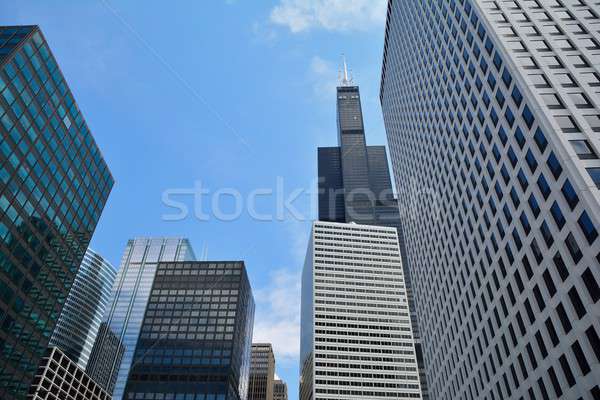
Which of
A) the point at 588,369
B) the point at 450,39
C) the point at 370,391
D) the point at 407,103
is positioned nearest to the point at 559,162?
the point at 588,369

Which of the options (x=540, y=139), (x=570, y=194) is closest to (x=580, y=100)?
(x=540, y=139)

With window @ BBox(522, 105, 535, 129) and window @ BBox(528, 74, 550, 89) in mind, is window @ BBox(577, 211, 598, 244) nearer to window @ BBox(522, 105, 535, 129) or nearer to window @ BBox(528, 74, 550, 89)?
window @ BBox(522, 105, 535, 129)

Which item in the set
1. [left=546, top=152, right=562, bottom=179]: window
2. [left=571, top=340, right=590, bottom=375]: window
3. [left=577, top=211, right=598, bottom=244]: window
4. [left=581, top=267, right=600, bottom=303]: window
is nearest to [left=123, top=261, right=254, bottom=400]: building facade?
[left=571, top=340, right=590, bottom=375]: window

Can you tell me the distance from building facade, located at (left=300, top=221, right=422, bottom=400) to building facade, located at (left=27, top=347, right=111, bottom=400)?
7673cm

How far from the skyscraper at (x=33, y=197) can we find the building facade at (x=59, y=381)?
7315 centimetres

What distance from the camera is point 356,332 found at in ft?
569

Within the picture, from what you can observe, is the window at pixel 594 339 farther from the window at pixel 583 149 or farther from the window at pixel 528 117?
the window at pixel 528 117

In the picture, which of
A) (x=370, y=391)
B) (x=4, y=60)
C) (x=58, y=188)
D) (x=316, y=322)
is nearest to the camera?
(x=4, y=60)

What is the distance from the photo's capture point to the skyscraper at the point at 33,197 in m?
50.8

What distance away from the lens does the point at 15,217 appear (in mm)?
51969

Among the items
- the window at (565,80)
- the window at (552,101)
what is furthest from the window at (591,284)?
the window at (565,80)

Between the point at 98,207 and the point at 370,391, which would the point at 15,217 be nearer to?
the point at 98,207

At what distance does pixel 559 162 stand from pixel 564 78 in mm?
12871

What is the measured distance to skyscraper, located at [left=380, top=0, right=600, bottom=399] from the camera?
37.7m
